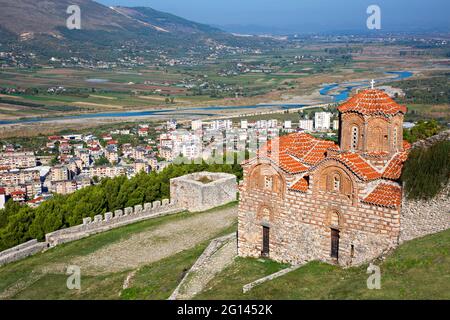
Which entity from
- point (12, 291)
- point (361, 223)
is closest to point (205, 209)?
point (12, 291)

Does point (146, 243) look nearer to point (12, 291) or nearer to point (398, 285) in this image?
point (12, 291)

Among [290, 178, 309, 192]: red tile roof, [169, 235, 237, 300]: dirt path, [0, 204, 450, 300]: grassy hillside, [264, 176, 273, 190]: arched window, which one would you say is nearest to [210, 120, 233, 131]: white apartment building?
[0, 204, 450, 300]: grassy hillside

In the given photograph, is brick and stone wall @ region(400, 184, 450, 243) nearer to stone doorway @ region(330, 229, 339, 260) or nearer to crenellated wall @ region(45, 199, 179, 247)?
stone doorway @ region(330, 229, 339, 260)

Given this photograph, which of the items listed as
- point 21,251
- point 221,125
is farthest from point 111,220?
point 221,125

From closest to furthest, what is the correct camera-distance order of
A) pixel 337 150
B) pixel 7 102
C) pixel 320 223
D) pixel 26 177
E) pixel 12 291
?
pixel 320 223, pixel 337 150, pixel 12 291, pixel 26 177, pixel 7 102

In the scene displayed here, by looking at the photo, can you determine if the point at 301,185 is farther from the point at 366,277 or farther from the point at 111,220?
the point at 111,220

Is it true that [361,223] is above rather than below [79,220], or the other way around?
above

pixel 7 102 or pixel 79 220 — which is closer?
pixel 79 220
